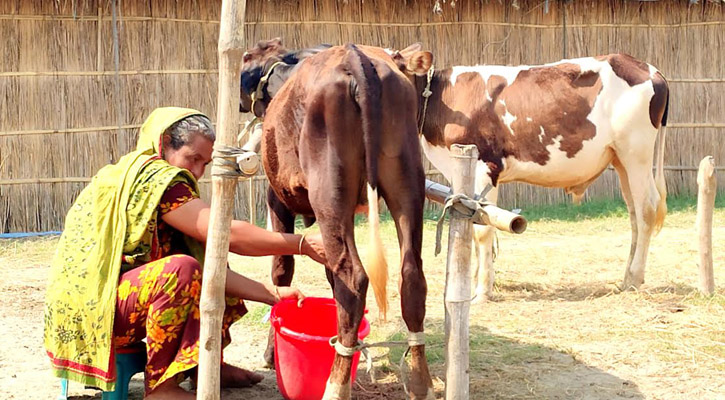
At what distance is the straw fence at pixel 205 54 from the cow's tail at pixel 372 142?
653 centimetres

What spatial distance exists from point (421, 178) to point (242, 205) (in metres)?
6.85

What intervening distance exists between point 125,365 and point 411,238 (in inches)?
58.0

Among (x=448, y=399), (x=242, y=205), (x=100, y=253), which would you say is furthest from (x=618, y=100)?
(x=242, y=205)

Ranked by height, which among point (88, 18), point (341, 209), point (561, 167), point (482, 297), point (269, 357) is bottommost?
point (482, 297)

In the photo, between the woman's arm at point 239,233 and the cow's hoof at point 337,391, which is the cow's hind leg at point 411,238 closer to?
the cow's hoof at point 337,391

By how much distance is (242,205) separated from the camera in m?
10.4

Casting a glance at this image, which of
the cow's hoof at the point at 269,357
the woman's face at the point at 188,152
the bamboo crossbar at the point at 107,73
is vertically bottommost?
the cow's hoof at the point at 269,357

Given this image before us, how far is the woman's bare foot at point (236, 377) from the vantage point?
4.37 metres

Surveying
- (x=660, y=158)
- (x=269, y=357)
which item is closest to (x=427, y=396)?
(x=269, y=357)

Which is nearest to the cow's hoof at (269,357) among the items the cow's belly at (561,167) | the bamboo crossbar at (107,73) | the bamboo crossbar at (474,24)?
the cow's belly at (561,167)

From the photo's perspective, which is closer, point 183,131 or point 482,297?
point 183,131

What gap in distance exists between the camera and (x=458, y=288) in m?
3.52

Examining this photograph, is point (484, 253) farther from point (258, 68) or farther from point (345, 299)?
point (345, 299)

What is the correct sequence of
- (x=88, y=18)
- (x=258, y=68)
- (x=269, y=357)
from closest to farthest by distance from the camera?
1. (x=269, y=357)
2. (x=258, y=68)
3. (x=88, y=18)
